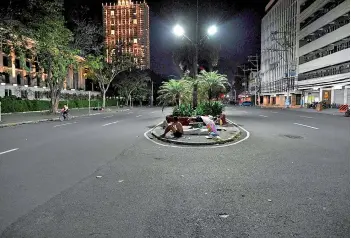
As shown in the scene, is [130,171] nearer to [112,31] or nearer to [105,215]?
[105,215]

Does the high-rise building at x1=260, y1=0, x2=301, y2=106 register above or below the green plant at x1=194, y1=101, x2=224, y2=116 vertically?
above

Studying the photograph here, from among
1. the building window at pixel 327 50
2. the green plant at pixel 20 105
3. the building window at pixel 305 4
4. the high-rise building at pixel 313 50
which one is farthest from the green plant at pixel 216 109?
the building window at pixel 305 4

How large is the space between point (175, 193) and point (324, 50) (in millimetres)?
55617

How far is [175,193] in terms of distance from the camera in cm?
516

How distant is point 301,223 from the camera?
153 inches

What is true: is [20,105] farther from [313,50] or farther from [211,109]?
[313,50]

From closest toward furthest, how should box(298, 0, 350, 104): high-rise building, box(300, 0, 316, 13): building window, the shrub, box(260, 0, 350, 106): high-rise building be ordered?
the shrub
box(298, 0, 350, 104): high-rise building
box(260, 0, 350, 106): high-rise building
box(300, 0, 316, 13): building window

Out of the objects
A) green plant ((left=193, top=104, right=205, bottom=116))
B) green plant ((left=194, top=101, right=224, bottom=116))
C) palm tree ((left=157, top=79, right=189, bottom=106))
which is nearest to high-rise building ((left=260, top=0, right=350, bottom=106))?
palm tree ((left=157, top=79, right=189, bottom=106))

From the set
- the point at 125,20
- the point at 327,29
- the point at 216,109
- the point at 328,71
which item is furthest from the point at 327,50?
the point at 125,20

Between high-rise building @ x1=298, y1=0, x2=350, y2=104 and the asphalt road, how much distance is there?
137 feet

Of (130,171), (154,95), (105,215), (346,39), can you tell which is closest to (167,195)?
(105,215)

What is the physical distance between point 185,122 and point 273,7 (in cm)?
7748

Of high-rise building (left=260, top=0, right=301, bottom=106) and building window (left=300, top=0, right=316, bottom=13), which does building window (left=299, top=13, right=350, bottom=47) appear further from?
building window (left=300, top=0, right=316, bottom=13)

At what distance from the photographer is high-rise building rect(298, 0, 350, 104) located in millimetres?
44312
